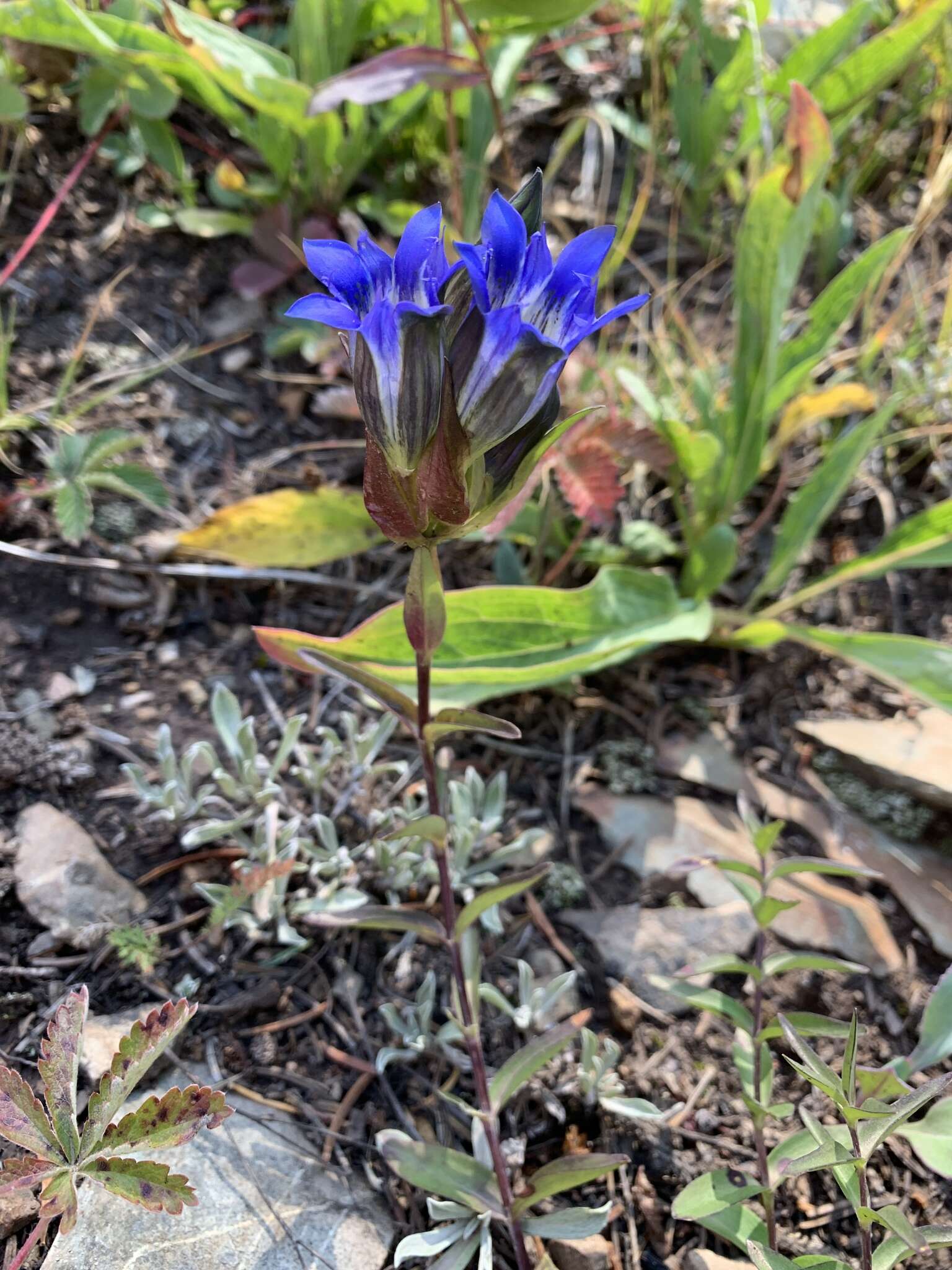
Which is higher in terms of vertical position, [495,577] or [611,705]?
[495,577]

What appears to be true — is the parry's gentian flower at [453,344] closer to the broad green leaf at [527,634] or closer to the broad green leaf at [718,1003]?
the broad green leaf at [527,634]

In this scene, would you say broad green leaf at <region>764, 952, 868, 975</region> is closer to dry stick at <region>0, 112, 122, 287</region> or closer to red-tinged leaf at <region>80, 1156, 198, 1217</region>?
red-tinged leaf at <region>80, 1156, 198, 1217</region>

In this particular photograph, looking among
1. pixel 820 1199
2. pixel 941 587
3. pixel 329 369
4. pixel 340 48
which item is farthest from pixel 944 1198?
pixel 340 48

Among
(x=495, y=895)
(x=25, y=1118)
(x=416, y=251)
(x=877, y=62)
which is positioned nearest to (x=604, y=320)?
(x=416, y=251)

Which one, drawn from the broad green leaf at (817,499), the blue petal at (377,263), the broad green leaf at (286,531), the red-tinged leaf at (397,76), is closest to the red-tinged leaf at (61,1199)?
the blue petal at (377,263)

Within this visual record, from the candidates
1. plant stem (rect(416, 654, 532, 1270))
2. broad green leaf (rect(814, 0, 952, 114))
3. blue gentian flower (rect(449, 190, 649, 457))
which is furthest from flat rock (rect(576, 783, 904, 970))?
broad green leaf (rect(814, 0, 952, 114))

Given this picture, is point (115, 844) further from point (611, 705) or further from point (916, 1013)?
point (916, 1013)

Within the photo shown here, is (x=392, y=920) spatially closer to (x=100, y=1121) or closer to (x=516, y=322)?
(x=100, y=1121)

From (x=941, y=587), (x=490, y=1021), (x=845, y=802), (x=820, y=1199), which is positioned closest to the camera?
(x=820, y=1199)
